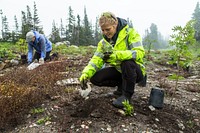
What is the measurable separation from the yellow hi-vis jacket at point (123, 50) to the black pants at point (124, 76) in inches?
5.0

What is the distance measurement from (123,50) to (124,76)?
0.43 meters

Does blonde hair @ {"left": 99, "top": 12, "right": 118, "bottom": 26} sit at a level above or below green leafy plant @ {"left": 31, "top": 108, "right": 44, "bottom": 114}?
above

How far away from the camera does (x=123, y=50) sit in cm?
387

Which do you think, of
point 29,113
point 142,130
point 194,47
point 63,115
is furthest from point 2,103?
point 194,47

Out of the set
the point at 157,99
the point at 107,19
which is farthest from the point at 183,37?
the point at 107,19

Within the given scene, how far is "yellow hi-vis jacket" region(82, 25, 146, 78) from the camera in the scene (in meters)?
3.64

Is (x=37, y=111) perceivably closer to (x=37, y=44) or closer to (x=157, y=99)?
(x=157, y=99)

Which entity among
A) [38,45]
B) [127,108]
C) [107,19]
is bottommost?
[127,108]

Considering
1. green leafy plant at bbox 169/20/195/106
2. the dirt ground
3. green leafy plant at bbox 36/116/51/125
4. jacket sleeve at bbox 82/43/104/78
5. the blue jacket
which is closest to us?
the dirt ground

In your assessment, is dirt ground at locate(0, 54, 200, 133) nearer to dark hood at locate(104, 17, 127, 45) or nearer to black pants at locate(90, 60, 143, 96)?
black pants at locate(90, 60, 143, 96)

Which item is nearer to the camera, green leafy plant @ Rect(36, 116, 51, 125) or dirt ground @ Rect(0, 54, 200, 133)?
dirt ground @ Rect(0, 54, 200, 133)

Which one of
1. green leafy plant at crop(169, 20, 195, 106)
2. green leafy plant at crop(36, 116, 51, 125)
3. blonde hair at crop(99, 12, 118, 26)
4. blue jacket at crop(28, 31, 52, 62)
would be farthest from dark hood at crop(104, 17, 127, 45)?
blue jacket at crop(28, 31, 52, 62)

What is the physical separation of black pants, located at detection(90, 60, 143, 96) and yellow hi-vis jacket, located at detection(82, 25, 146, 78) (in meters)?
0.13

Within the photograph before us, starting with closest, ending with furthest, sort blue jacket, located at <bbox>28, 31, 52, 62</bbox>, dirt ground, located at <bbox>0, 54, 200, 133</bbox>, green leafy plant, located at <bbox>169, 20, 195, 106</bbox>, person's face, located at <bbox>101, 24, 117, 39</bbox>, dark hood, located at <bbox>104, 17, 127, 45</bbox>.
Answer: dirt ground, located at <bbox>0, 54, 200, 133</bbox> < person's face, located at <bbox>101, 24, 117, 39</bbox> < dark hood, located at <bbox>104, 17, 127, 45</bbox> < green leafy plant, located at <bbox>169, 20, 195, 106</bbox> < blue jacket, located at <bbox>28, 31, 52, 62</bbox>
